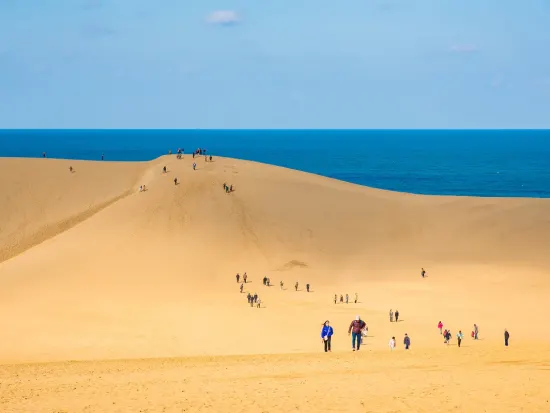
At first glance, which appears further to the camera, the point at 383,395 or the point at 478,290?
the point at 478,290

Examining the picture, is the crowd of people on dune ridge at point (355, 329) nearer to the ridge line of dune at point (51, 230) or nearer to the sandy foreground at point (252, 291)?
the sandy foreground at point (252, 291)

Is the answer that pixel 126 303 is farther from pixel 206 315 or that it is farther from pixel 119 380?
pixel 119 380

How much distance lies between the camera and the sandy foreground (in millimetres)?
18406

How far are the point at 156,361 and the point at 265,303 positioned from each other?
1900 centimetres

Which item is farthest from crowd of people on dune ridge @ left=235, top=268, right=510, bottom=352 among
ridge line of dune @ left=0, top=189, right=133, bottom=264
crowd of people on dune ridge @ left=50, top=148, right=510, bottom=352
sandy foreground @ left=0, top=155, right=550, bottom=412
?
ridge line of dune @ left=0, top=189, right=133, bottom=264

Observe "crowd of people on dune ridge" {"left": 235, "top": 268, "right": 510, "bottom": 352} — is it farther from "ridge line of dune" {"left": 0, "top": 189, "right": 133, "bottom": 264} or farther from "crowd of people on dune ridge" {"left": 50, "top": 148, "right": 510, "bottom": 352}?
"ridge line of dune" {"left": 0, "top": 189, "right": 133, "bottom": 264}

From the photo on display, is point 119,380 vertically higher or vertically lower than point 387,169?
lower

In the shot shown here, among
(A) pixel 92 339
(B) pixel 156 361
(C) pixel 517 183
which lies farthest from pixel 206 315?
(C) pixel 517 183

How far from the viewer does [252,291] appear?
1764 inches

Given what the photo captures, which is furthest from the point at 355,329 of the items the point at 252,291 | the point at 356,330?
the point at 252,291

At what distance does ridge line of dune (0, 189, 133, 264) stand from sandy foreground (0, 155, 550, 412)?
0.20m

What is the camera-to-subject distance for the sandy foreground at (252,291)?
18.4 meters

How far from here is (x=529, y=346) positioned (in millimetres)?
24172

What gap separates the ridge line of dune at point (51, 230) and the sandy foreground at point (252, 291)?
0.20 metres
